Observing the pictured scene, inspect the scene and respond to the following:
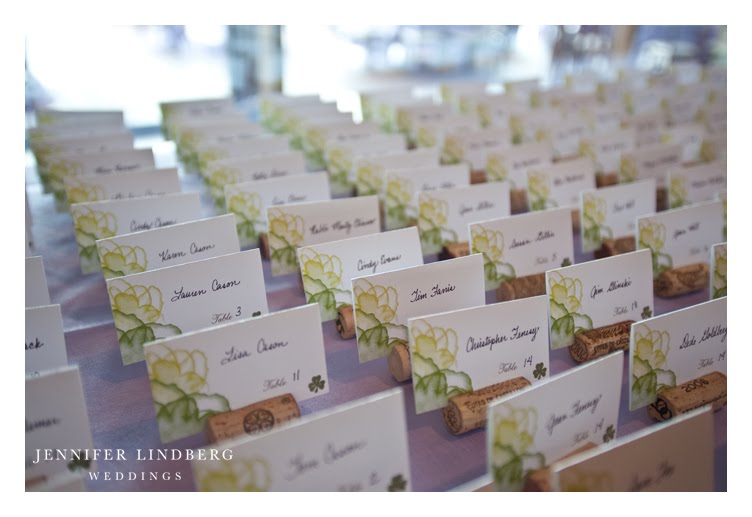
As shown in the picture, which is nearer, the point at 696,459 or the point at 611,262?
the point at 696,459

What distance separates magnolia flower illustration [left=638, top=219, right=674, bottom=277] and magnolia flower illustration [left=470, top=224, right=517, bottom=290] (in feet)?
1.51

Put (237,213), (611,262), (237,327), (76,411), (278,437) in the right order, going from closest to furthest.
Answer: (278,437) < (76,411) < (237,327) < (611,262) < (237,213)

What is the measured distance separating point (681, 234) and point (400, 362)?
117 cm

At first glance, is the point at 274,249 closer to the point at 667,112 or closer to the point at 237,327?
the point at 237,327

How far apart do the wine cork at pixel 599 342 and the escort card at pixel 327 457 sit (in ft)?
2.33

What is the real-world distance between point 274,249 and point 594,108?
2.50 metres

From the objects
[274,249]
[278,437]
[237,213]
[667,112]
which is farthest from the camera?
[667,112]

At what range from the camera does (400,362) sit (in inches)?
68.3

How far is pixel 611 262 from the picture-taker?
5.96ft

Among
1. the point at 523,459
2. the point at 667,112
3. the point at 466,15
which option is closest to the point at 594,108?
the point at 667,112

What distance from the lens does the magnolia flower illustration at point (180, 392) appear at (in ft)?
4.58

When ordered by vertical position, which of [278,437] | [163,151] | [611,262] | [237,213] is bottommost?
[278,437]

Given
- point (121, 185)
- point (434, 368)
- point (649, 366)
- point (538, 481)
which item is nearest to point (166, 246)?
point (121, 185)

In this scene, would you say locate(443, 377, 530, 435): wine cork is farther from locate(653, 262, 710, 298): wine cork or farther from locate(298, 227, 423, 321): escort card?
locate(653, 262, 710, 298): wine cork
